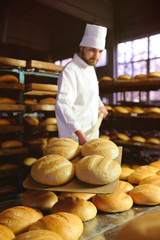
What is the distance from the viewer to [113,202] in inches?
42.3

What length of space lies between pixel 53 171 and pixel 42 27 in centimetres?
1036

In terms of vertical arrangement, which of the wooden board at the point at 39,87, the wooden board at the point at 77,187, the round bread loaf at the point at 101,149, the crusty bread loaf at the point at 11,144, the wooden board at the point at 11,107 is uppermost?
the wooden board at the point at 39,87

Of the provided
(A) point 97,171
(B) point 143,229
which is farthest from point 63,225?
(B) point 143,229

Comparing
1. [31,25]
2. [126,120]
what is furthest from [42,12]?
[126,120]

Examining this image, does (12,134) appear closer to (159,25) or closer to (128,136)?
(128,136)

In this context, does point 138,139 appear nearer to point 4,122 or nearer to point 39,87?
point 39,87

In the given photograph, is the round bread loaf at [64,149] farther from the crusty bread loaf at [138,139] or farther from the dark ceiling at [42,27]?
the dark ceiling at [42,27]

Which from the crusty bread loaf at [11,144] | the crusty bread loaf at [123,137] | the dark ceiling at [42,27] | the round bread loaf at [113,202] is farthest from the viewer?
the dark ceiling at [42,27]

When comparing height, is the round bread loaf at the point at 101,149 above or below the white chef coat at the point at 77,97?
below

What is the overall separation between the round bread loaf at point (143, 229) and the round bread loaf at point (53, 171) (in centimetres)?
60

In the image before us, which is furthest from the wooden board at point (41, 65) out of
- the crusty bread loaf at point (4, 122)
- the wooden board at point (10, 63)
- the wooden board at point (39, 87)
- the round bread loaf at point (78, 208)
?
the round bread loaf at point (78, 208)

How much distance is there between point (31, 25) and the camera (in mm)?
9906

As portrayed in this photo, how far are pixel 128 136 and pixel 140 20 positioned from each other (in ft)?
17.5

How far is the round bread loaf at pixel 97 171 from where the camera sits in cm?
97
